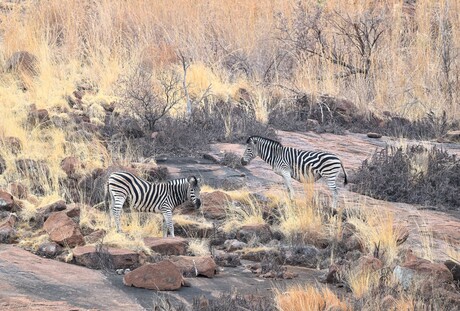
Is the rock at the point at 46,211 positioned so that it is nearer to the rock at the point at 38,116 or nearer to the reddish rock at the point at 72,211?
the reddish rock at the point at 72,211

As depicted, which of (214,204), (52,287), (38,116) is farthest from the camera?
(38,116)

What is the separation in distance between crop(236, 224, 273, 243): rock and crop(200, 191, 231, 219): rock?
0.72 metres

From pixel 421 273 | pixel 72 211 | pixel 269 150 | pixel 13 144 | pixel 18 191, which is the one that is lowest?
pixel 421 273

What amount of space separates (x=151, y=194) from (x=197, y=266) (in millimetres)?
2021

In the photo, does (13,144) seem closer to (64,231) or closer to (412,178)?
(64,231)

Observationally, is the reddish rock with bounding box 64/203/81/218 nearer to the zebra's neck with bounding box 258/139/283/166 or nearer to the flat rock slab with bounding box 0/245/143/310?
the flat rock slab with bounding box 0/245/143/310

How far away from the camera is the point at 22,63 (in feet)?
53.9

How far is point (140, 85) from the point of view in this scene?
1432 cm

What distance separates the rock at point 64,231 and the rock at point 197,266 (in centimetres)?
110

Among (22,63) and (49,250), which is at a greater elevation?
(22,63)

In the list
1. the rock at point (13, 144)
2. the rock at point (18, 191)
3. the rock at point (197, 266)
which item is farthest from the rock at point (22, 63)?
the rock at point (197, 266)

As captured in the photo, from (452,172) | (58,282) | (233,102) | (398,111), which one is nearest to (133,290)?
(58,282)

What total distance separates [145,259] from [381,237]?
2727mm

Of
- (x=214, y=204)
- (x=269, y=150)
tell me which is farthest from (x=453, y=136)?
(x=214, y=204)
